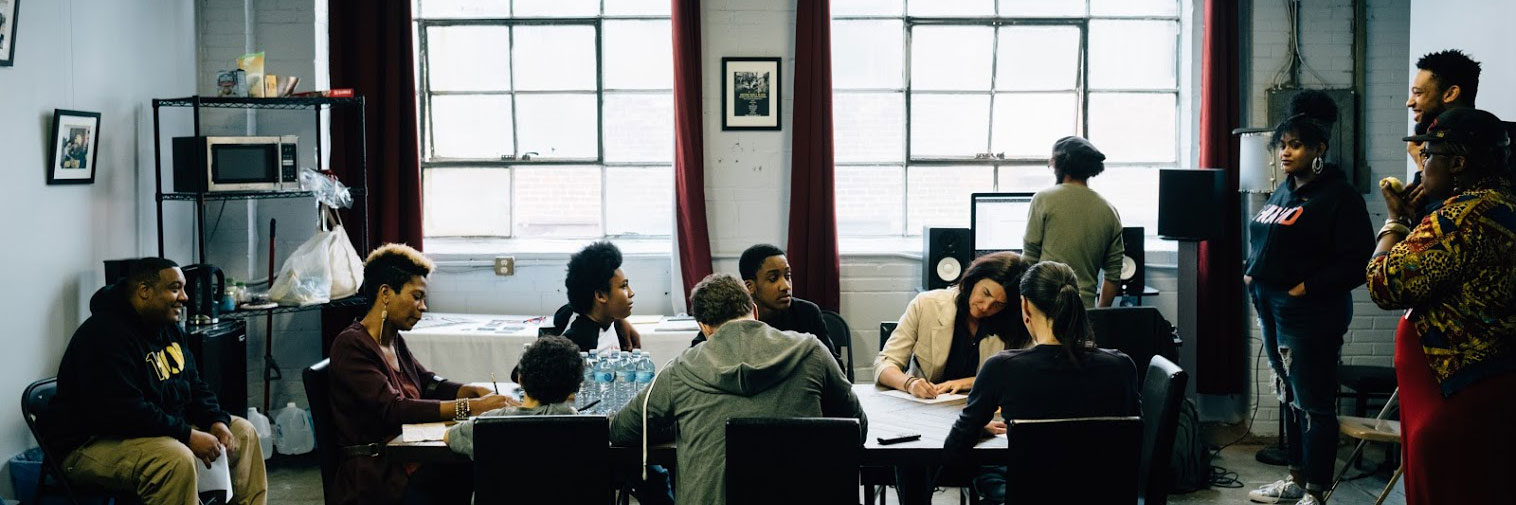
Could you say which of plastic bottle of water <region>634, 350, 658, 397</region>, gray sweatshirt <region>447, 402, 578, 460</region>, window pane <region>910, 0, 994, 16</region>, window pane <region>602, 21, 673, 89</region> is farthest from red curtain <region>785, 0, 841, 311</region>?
gray sweatshirt <region>447, 402, 578, 460</region>

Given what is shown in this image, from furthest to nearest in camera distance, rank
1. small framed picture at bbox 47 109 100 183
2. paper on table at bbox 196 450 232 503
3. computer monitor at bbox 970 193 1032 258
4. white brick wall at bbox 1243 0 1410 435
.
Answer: white brick wall at bbox 1243 0 1410 435 < computer monitor at bbox 970 193 1032 258 < small framed picture at bbox 47 109 100 183 < paper on table at bbox 196 450 232 503

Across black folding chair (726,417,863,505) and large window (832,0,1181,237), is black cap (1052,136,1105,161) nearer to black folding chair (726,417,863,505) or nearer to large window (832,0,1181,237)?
large window (832,0,1181,237)

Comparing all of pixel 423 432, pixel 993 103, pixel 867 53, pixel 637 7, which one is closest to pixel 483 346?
pixel 637 7

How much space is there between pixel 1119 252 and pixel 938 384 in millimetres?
1707

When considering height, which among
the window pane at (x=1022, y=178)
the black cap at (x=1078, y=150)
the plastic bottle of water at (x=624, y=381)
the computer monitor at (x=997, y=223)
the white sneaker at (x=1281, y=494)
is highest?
the black cap at (x=1078, y=150)

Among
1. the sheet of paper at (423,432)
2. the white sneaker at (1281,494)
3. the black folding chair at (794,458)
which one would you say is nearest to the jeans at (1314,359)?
the white sneaker at (1281,494)

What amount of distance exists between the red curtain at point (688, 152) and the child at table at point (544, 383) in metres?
2.99

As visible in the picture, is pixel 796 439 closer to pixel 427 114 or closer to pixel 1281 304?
pixel 1281 304

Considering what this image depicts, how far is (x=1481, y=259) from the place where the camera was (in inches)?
123

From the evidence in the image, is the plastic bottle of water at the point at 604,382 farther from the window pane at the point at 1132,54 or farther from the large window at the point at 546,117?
the window pane at the point at 1132,54

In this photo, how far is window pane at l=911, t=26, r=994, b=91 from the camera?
6617 millimetres

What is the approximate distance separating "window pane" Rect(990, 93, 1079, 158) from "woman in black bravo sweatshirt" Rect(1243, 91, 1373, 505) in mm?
2031

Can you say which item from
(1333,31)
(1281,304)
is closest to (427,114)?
(1281,304)

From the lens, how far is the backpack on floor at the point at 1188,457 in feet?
17.1
